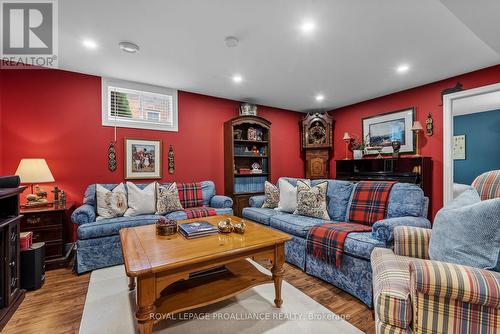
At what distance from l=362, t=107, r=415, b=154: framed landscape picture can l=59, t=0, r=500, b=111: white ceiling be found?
0.57 meters

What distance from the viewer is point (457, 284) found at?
37.7 inches

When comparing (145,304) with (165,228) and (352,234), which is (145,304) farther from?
(352,234)

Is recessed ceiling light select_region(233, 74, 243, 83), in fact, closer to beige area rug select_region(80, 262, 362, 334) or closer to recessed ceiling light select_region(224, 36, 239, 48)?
recessed ceiling light select_region(224, 36, 239, 48)

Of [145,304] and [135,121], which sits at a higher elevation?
[135,121]

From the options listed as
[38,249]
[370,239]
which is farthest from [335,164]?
[38,249]

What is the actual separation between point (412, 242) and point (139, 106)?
3899mm

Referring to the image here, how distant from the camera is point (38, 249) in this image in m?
2.13

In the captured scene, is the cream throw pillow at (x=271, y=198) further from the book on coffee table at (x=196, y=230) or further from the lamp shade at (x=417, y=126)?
the lamp shade at (x=417, y=126)

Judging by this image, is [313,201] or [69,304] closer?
[69,304]

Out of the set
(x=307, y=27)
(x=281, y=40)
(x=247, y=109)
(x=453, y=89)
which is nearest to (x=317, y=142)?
(x=247, y=109)

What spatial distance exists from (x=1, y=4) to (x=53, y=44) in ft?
1.88

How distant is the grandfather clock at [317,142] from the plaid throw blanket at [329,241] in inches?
111

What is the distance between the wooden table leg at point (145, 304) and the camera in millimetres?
1279

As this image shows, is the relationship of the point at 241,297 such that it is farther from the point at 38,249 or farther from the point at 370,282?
the point at 38,249
